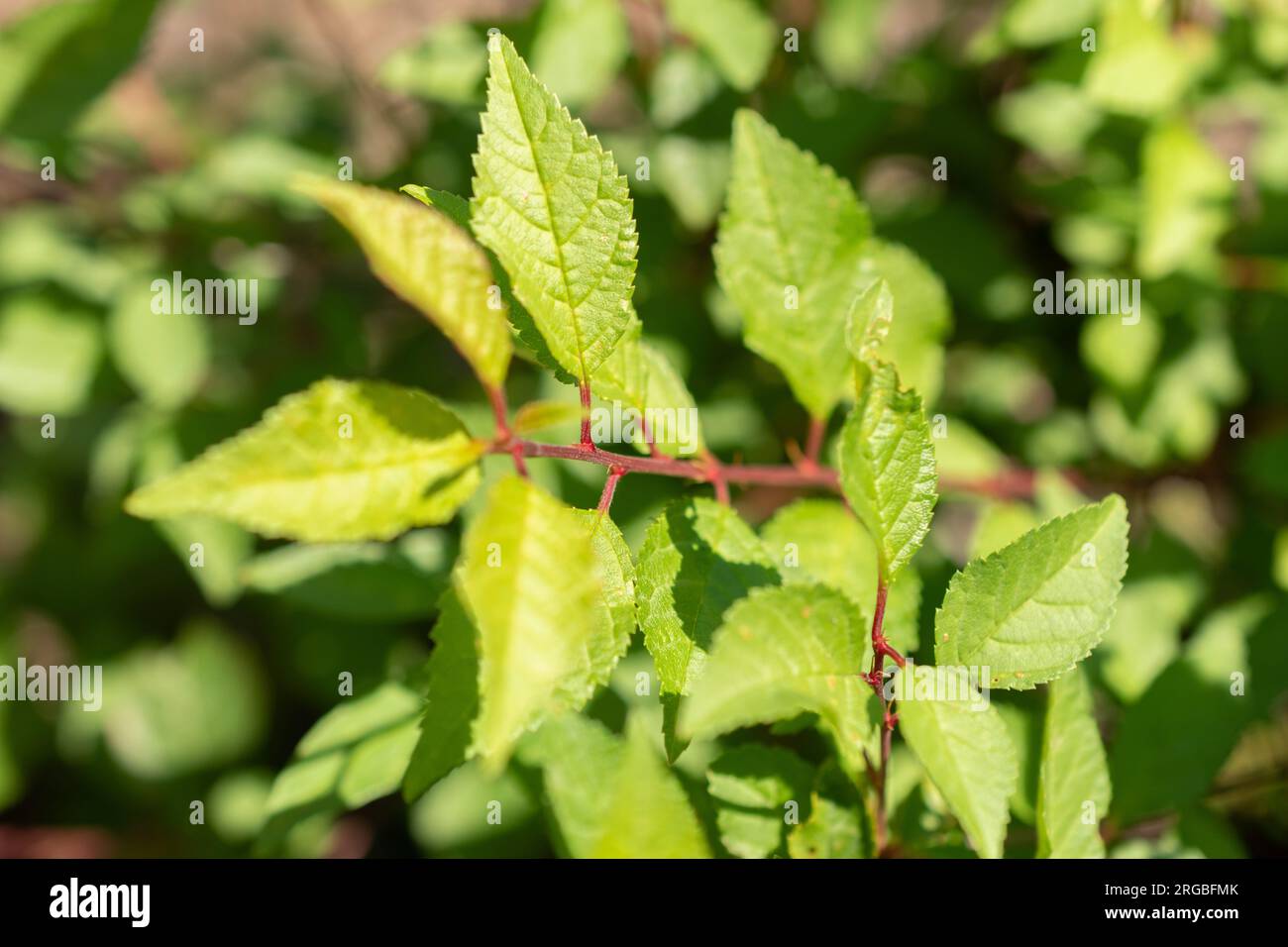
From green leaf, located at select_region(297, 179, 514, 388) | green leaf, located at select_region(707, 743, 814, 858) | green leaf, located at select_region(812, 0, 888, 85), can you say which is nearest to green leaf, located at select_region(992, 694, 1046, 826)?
green leaf, located at select_region(707, 743, 814, 858)

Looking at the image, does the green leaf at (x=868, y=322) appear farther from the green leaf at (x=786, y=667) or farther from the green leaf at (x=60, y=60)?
the green leaf at (x=60, y=60)

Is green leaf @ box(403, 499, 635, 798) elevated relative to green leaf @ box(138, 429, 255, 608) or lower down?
lower down

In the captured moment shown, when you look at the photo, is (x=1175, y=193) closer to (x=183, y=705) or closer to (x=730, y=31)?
(x=730, y=31)

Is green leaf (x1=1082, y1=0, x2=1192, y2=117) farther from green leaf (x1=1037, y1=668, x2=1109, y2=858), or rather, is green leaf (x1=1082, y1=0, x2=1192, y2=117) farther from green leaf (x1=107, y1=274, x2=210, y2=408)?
green leaf (x1=107, y1=274, x2=210, y2=408)

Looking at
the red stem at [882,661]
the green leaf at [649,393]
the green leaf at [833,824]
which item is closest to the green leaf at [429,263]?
the green leaf at [649,393]

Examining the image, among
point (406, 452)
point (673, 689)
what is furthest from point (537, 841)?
point (406, 452)

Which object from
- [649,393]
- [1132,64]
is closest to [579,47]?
[649,393]

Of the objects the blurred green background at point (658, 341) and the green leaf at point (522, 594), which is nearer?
the green leaf at point (522, 594)
